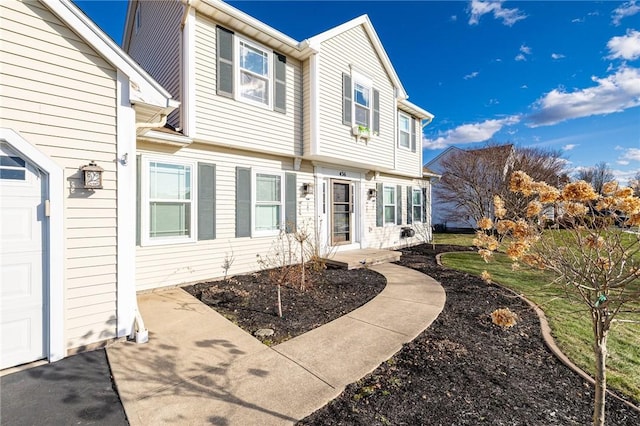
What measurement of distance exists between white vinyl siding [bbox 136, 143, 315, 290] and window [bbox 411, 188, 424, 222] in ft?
21.7

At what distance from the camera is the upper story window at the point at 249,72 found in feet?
19.3

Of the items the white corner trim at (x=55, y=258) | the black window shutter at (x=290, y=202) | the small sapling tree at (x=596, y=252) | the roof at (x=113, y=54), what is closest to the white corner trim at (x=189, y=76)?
the roof at (x=113, y=54)

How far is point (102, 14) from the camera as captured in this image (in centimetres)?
795

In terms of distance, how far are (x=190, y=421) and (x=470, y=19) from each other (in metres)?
11.9

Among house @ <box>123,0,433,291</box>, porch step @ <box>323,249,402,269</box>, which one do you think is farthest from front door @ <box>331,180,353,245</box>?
porch step @ <box>323,249,402,269</box>

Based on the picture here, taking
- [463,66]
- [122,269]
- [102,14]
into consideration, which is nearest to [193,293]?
[122,269]

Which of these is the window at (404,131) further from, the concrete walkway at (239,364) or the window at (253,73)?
the concrete walkway at (239,364)

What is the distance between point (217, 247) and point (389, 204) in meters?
6.78

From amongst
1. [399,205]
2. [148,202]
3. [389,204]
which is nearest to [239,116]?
[148,202]

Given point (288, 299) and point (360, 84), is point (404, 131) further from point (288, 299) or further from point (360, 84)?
point (288, 299)

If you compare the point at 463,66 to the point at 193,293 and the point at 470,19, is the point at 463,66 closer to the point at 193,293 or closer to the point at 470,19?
the point at 470,19

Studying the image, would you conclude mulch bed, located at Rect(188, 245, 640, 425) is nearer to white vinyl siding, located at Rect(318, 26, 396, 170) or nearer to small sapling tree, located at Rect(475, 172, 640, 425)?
small sapling tree, located at Rect(475, 172, 640, 425)

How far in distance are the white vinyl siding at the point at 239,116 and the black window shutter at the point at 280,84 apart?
120 mm

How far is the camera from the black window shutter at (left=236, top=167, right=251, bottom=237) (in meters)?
6.30
